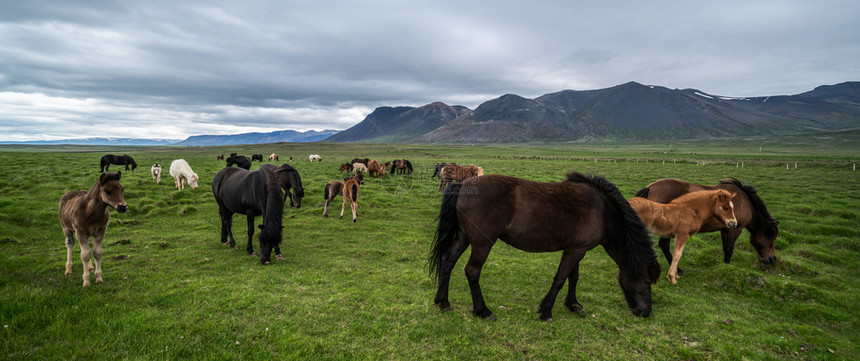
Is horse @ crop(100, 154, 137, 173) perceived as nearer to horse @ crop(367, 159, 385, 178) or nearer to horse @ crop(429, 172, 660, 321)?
horse @ crop(367, 159, 385, 178)

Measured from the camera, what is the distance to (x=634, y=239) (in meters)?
5.56

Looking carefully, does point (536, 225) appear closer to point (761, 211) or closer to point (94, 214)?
point (761, 211)

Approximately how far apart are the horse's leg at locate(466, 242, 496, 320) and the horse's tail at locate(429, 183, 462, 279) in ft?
1.94

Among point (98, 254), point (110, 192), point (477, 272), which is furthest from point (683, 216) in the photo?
point (98, 254)

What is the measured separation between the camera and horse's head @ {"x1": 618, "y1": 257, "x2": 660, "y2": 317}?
569cm

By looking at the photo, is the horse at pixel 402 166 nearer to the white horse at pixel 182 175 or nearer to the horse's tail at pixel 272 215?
the white horse at pixel 182 175

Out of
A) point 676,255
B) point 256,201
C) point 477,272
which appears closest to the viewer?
point 477,272

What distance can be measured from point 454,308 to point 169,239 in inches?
347

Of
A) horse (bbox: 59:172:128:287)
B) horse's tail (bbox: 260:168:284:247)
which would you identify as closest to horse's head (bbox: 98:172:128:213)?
horse (bbox: 59:172:128:287)

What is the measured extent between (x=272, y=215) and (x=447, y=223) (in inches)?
185

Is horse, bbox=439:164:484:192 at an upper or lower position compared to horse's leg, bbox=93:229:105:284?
upper

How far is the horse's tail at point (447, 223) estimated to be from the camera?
5646 millimetres

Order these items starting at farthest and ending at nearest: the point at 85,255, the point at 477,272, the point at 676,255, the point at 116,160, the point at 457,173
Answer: the point at 116,160
the point at 457,173
the point at 676,255
the point at 85,255
the point at 477,272

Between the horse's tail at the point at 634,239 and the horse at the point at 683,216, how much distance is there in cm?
186
